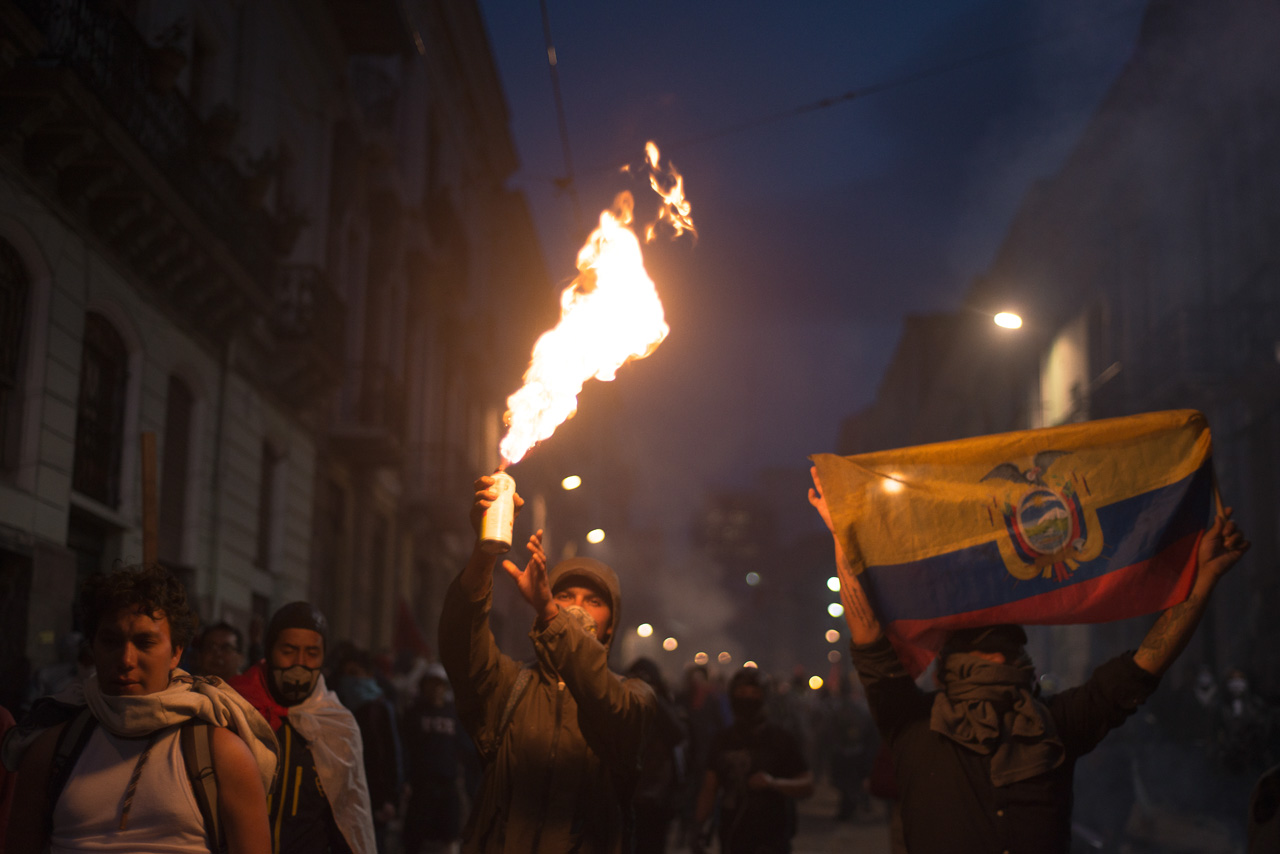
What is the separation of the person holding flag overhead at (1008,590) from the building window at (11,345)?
8.09 metres

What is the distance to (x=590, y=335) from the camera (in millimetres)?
5082

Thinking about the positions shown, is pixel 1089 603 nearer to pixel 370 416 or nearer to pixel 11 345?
pixel 11 345

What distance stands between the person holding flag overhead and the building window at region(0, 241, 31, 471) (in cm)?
809

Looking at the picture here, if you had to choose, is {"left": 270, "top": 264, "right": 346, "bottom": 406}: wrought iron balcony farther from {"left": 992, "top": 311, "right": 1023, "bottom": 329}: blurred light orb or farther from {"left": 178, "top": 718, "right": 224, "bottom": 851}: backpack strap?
{"left": 178, "top": 718, "right": 224, "bottom": 851}: backpack strap

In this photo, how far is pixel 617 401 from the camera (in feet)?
271

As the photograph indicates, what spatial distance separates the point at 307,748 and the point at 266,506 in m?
14.0

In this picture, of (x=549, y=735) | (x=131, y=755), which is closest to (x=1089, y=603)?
(x=549, y=735)

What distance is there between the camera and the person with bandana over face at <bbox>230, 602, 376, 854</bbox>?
490 centimetres

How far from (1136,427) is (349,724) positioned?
10.9 feet

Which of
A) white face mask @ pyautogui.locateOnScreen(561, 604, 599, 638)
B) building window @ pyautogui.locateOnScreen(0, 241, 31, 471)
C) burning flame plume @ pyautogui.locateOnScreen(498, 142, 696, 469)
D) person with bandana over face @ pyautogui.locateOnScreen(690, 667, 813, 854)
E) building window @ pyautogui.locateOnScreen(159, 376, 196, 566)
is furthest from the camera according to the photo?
building window @ pyautogui.locateOnScreen(159, 376, 196, 566)

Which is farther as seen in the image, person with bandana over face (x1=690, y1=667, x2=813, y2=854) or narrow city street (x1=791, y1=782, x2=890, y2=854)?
narrow city street (x1=791, y1=782, x2=890, y2=854)

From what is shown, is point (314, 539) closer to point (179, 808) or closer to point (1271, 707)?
point (1271, 707)

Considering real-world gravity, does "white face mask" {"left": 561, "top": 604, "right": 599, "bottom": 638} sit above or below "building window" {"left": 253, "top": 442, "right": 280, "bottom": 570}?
below

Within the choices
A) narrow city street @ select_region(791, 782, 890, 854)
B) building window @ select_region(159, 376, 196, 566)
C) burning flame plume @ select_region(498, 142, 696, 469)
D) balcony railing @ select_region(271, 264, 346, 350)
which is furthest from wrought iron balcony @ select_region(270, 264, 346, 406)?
burning flame plume @ select_region(498, 142, 696, 469)
